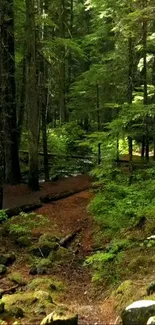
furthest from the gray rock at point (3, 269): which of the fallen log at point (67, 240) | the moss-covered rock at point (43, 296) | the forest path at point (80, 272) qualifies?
the fallen log at point (67, 240)

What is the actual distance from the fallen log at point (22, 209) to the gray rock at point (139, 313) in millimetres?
7391

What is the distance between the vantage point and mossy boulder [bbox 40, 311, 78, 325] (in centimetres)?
505

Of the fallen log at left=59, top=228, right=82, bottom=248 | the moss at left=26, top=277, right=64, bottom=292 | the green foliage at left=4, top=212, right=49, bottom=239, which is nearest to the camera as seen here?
the moss at left=26, top=277, right=64, bottom=292

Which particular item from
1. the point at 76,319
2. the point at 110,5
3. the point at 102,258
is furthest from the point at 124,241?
the point at 110,5

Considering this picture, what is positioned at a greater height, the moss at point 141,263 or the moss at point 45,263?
the moss at point 141,263

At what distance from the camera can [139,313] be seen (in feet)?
16.7

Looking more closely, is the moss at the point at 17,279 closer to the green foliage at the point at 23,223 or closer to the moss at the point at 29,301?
the moss at the point at 29,301

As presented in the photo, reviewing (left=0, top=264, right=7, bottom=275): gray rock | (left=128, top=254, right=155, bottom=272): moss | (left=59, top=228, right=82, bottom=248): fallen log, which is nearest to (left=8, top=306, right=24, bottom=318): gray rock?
(left=0, top=264, right=7, bottom=275): gray rock

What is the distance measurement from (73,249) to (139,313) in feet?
14.8

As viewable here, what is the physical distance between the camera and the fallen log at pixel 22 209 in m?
12.2

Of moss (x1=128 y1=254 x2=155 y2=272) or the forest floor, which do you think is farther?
moss (x1=128 y1=254 x2=155 y2=272)

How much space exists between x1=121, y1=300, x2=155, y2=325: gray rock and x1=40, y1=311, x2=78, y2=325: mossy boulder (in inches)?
25.5

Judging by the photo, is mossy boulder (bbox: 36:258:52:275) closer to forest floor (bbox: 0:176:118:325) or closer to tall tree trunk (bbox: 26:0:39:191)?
forest floor (bbox: 0:176:118:325)

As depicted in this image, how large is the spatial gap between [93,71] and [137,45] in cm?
511
